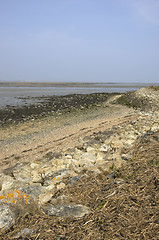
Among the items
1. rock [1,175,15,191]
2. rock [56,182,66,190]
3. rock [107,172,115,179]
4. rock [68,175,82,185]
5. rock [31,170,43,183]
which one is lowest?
rock [31,170,43,183]

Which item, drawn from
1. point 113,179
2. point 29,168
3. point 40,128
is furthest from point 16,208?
point 40,128

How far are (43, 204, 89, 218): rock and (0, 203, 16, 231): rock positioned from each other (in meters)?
0.58

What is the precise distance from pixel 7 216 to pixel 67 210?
99 centimetres

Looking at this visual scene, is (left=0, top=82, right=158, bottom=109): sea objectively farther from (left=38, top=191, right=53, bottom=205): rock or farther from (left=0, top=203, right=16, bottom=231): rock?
(left=0, top=203, right=16, bottom=231): rock

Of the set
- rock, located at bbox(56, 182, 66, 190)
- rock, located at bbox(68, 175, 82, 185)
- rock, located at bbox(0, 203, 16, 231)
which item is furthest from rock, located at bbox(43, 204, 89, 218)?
rock, located at bbox(68, 175, 82, 185)

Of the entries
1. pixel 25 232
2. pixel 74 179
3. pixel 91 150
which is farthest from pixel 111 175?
pixel 91 150

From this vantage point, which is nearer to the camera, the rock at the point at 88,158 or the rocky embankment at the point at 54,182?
the rocky embankment at the point at 54,182

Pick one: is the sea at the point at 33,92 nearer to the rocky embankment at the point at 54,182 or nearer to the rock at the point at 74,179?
the rocky embankment at the point at 54,182

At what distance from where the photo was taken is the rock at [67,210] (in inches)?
134

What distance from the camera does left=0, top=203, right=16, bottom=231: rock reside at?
10.2 feet

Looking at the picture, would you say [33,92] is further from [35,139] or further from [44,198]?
[44,198]

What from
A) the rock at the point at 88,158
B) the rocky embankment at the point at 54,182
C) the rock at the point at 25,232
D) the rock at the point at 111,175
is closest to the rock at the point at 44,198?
the rocky embankment at the point at 54,182

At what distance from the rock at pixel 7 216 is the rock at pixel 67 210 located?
58 cm

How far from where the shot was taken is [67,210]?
3.51 meters
